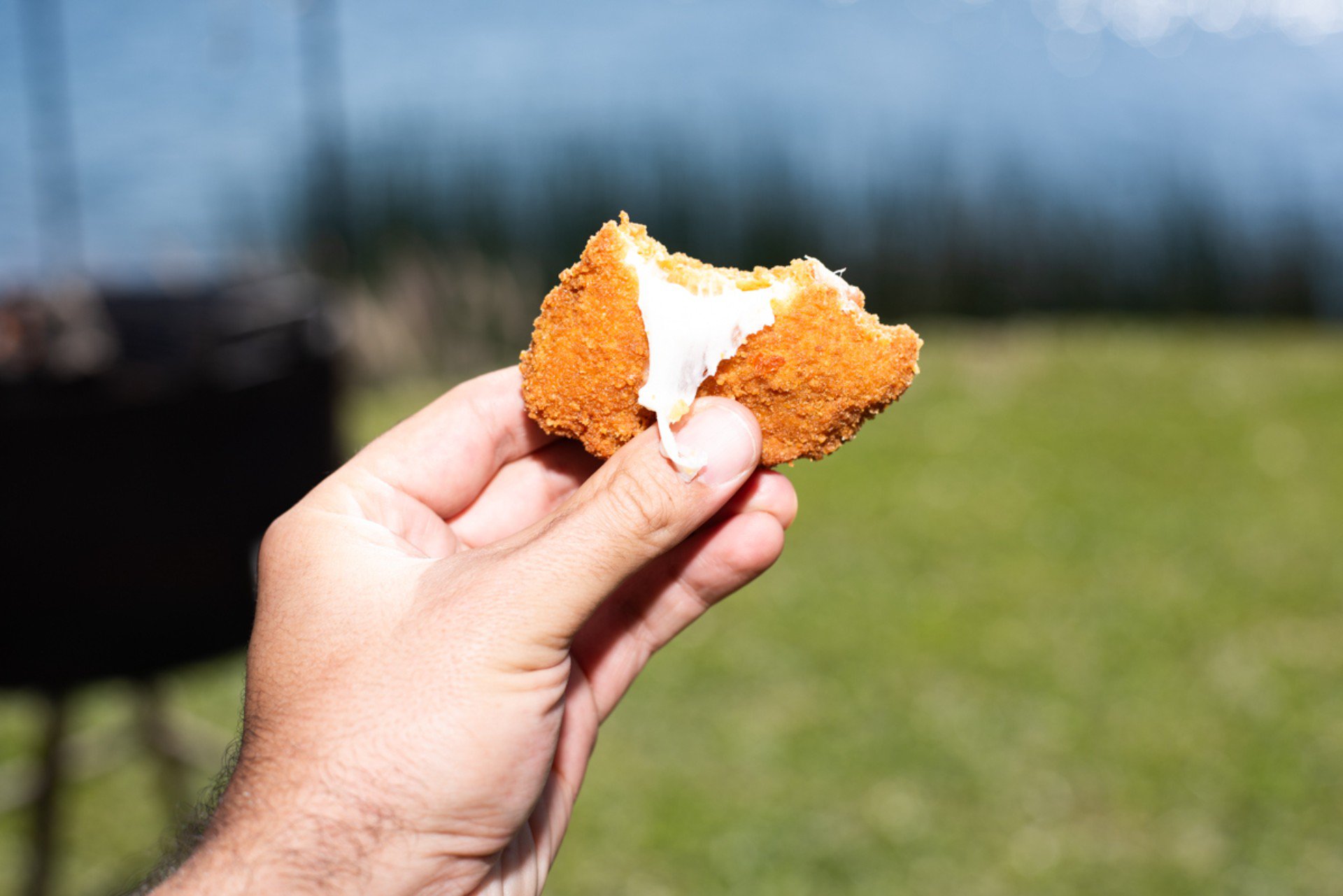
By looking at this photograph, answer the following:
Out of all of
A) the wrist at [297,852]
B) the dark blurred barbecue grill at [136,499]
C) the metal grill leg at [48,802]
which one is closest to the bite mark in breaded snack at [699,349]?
the wrist at [297,852]

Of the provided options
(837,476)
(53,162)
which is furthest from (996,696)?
(53,162)

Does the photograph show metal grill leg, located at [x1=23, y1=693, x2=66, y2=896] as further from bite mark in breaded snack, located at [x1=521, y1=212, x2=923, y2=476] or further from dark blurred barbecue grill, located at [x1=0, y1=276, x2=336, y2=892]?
bite mark in breaded snack, located at [x1=521, y1=212, x2=923, y2=476]

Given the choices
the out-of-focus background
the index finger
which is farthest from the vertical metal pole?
the index finger

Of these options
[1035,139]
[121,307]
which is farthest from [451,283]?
[1035,139]

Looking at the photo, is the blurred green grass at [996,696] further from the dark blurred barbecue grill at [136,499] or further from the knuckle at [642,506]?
the knuckle at [642,506]

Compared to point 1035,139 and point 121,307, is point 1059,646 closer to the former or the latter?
point 121,307
